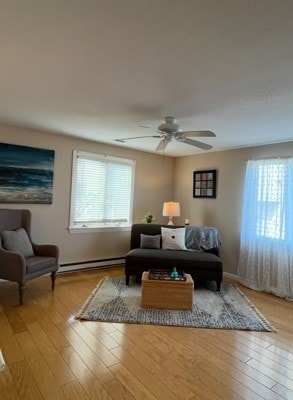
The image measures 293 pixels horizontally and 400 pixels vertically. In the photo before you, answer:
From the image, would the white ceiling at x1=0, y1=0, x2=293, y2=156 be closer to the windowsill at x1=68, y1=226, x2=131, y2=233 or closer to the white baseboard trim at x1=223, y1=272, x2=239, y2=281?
the windowsill at x1=68, y1=226, x2=131, y2=233

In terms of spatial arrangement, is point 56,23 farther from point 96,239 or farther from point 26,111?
point 96,239

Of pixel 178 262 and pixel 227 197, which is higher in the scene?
pixel 227 197

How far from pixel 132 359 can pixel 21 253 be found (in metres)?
2.06

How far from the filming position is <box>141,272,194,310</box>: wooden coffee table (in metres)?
2.90

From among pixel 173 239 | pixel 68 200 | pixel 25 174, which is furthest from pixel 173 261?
pixel 25 174

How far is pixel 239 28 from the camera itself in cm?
136

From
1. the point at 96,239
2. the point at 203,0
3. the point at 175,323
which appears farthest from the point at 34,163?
the point at 203,0

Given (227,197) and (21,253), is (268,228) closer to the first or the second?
(227,197)

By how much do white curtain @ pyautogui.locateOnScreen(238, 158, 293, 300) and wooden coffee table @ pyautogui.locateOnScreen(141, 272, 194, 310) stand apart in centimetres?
153

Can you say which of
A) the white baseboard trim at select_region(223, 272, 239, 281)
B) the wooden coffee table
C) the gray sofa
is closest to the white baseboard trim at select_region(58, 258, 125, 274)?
the gray sofa

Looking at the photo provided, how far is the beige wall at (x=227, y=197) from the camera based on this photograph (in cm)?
413

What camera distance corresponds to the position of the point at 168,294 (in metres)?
2.91

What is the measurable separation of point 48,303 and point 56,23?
2871 mm

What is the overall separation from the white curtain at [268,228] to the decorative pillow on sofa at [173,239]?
1.00 metres
